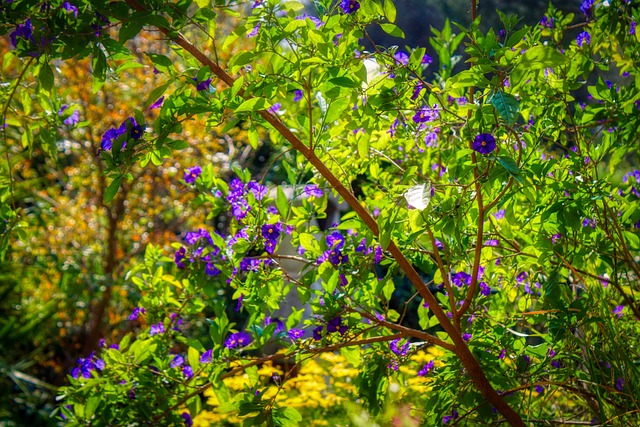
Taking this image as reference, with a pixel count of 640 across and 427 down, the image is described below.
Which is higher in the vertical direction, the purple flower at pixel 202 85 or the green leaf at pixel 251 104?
the purple flower at pixel 202 85

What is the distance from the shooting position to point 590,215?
1.46 m

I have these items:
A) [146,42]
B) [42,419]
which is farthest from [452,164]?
[146,42]

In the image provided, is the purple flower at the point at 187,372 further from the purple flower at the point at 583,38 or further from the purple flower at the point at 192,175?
the purple flower at the point at 583,38

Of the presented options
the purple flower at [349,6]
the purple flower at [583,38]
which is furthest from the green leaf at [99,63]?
the purple flower at [583,38]

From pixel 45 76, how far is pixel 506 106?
0.82m

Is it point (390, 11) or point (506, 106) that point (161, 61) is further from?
point (506, 106)

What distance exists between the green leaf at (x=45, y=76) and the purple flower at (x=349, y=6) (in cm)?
55

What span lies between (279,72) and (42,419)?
3101 mm

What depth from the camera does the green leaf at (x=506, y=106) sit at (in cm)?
93

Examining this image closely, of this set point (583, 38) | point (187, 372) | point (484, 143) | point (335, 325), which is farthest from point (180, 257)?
point (583, 38)

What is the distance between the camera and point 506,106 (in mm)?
938

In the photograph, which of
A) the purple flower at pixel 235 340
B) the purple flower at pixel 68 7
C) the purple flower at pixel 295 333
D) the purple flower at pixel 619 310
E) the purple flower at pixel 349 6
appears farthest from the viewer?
the purple flower at pixel 619 310

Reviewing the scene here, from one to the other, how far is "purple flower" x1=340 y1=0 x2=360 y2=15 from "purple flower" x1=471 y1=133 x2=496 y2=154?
0.32m

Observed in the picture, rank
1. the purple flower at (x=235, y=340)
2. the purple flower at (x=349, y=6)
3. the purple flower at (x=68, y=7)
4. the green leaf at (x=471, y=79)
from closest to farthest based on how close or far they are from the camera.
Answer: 1. the green leaf at (x=471, y=79)
2. the purple flower at (x=349, y=6)
3. the purple flower at (x=68, y=7)
4. the purple flower at (x=235, y=340)
